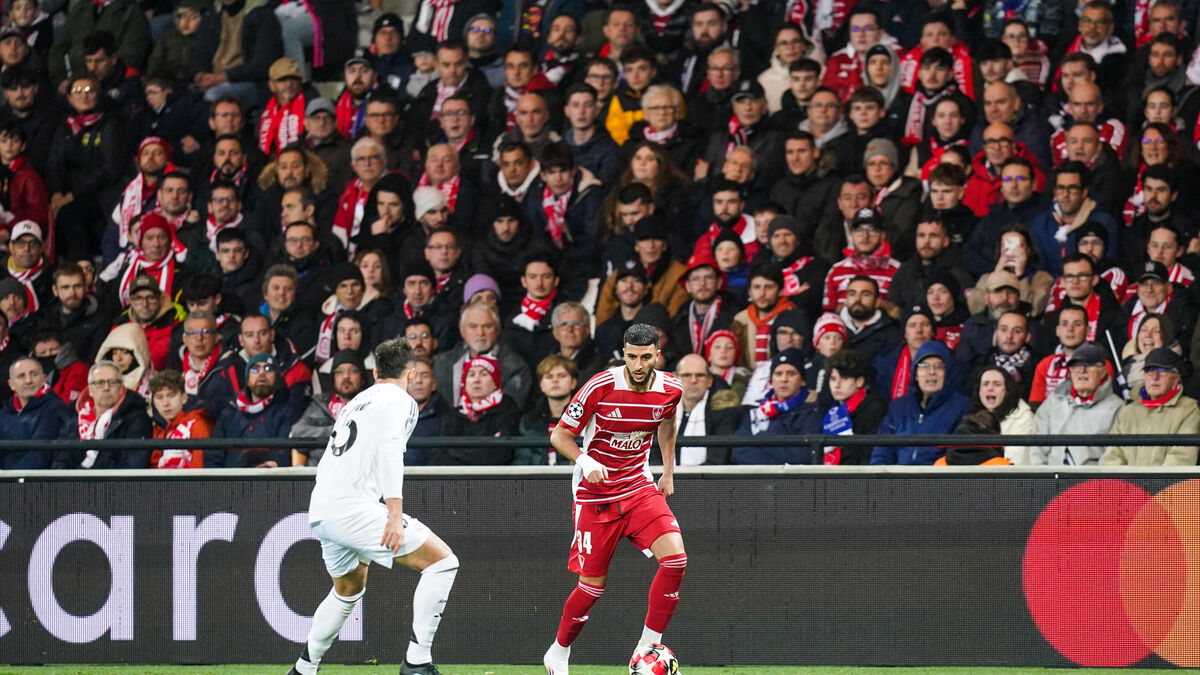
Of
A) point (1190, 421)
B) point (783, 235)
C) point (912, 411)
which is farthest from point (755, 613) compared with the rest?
point (783, 235)

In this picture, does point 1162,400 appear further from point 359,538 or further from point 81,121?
point 81,121

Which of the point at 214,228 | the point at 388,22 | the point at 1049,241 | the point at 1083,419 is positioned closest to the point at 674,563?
the point at 1083,419

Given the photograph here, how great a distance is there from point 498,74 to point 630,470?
7.20 metres

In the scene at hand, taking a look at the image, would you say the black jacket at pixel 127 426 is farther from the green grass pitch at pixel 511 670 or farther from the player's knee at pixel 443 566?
the player's knee at pixel 443 566

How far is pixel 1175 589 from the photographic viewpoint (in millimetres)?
8875

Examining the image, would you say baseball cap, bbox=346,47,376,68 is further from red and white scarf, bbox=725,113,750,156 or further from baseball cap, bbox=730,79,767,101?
red and white scarf, bbox=725,113,750,156

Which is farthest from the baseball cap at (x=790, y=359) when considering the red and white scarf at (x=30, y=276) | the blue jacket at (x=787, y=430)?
the red and white scarf at (x=30, y=276)

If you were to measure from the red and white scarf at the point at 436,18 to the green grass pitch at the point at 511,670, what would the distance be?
7480mm

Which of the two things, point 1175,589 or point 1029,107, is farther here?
point 1029,107

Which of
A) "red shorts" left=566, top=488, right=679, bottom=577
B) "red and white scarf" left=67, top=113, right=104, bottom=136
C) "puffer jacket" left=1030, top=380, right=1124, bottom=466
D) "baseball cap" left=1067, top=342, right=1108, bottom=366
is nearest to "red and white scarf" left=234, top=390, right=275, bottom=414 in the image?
"red shorts" left=566, top=488, right=679, bottom=577

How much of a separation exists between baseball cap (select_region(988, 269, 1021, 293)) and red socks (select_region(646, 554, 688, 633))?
13.4 ft

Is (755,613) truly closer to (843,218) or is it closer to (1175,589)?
(1175,589)

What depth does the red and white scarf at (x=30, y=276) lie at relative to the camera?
13.7 m

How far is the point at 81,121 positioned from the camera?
15078 mm
